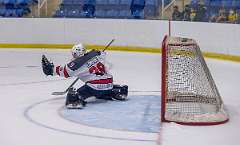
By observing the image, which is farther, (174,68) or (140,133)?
(174,68)

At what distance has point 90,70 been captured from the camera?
601cm

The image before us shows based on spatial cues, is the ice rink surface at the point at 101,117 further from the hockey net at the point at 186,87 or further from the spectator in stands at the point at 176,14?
the spectator in stands at the point at 176,14

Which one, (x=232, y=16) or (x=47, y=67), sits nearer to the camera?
(x=47, y=67)

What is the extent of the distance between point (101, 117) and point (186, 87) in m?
0.91

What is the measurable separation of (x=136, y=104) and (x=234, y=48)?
4.48 meters

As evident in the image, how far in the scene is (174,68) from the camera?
5.72m

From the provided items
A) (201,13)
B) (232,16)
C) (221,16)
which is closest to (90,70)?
(232,16)

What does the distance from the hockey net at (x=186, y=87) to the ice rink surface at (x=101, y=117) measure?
16 cm

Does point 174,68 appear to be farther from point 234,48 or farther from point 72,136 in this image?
point 234,48

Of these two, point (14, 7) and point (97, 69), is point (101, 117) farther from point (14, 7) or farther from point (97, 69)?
point (14, 7)

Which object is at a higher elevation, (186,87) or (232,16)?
(232,16)

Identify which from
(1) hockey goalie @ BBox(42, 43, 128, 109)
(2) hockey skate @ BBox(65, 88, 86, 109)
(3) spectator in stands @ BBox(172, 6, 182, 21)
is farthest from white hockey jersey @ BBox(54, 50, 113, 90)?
(3) spectator in stands @ BBox(172, 6, 182, 21)

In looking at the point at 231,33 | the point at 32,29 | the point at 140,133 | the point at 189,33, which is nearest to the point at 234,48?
the point at 231,33

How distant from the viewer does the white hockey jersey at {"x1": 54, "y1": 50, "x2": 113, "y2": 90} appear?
19.5 ft
